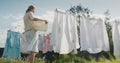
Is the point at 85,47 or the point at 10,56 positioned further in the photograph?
the point at 10,56

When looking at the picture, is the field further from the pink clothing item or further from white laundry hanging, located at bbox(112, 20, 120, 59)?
white laundry hanging, located at bbox(112, 20, 120, 59)

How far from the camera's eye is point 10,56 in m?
11.6

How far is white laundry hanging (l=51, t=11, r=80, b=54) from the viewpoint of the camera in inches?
295

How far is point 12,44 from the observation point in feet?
37.1

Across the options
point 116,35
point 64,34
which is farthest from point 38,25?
point 116,35

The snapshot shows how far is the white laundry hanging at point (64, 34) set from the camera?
7492 mm

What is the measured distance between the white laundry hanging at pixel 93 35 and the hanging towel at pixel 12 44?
3.69 metres

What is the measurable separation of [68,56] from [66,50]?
156 inches

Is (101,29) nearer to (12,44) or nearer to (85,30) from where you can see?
(85,30)

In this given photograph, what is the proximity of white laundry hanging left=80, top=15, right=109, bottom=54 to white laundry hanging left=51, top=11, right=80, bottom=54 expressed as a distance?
27 centimetres

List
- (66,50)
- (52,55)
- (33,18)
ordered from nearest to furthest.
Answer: (33,18)
(66,50)
(52,55)

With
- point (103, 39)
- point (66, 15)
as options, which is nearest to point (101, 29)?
point (103, 39)

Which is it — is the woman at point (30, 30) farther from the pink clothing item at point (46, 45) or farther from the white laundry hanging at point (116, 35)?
the pink clothing item at point (46, 45)

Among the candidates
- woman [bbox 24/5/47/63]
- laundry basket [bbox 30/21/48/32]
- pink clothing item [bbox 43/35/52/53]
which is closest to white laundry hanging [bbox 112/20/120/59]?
laundry basket [bbox 30/21/48/32]
